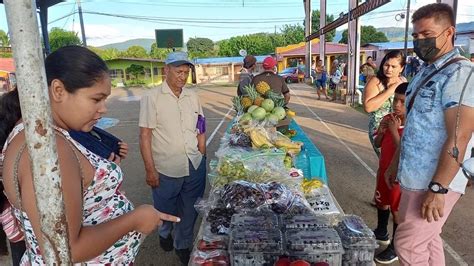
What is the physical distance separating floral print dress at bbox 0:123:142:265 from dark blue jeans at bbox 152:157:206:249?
4.96 ft

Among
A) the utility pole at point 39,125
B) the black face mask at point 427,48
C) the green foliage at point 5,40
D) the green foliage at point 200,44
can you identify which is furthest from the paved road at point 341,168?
the green foliage at point 200,44

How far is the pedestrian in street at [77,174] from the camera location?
1.00 metres

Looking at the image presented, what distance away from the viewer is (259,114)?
3986 mm

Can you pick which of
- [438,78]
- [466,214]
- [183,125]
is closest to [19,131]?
[183,125]

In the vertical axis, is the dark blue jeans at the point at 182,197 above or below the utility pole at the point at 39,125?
below

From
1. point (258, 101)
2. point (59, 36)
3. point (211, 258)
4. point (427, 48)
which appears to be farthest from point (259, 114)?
point (59, 36)

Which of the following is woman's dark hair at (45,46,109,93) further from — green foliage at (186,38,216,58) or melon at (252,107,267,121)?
green foliage at (186,38,216,58)

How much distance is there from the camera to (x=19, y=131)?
3.63ft

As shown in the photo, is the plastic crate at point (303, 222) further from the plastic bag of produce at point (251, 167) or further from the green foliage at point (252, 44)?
the green foliage at point (252, 44)

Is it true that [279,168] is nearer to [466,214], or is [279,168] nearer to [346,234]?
[346,234]

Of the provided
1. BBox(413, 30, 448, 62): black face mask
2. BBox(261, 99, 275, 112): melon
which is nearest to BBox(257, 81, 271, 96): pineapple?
BBox(261, 99, 275, 112): melon

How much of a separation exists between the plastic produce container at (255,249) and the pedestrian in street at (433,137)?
0.97m

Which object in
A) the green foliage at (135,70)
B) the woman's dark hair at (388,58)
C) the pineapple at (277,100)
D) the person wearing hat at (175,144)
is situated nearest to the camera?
the person wearing hat at (175,144)

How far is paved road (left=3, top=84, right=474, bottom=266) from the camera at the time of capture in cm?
338
